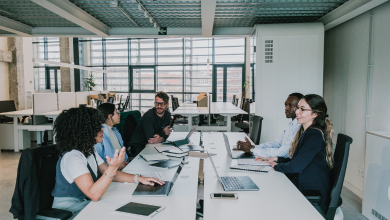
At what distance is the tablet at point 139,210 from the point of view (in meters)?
1.36

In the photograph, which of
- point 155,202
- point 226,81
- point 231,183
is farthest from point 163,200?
point 226,81

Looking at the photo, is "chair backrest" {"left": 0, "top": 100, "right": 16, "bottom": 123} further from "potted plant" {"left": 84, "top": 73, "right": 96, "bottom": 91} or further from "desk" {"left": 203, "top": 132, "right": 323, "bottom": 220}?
"desk" {"left": 203, "top": 132, "right": 323, "bottom": 220}

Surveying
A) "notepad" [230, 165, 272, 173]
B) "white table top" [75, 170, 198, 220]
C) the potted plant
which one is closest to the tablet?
"white table top" [75, 170, 198, 220]

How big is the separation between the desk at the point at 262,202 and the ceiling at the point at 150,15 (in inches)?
90.0

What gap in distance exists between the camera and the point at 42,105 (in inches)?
237

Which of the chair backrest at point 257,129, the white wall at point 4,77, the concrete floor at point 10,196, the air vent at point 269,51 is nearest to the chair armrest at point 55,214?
the concrete floor at point 10,196

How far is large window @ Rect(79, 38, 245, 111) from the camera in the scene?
37.9ft

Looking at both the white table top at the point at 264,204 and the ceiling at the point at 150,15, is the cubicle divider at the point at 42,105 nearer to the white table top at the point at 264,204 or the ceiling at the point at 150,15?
the ceiling at the point at 150,15

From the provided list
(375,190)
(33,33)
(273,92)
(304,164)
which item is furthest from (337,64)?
(33,33)

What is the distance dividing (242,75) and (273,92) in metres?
7.03

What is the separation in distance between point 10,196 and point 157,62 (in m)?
9.15

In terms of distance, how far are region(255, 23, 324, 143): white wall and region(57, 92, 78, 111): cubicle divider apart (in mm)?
4938

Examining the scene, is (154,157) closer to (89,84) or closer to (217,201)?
(217,201)

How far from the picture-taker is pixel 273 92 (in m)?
4.46
